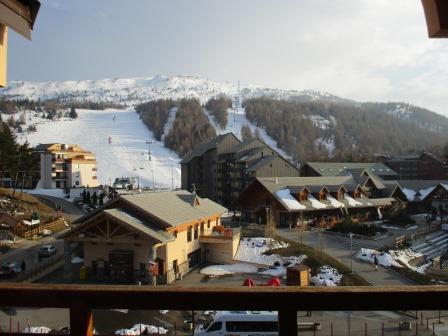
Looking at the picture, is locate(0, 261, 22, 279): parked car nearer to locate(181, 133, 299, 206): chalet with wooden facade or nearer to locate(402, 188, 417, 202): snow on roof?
locate(181, 133, 299, 206): chalet with wooden facade

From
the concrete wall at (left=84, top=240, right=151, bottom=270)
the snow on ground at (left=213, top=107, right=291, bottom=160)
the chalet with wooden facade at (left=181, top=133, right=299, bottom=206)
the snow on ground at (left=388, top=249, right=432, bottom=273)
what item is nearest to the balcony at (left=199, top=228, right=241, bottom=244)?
the concrete wall at (left=84, top=240, right=151, bottom=270)

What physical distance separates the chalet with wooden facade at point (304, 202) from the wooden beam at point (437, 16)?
3135 centimetres

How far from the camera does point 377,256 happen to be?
77.6 feet

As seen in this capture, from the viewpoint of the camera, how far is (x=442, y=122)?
170000 mm

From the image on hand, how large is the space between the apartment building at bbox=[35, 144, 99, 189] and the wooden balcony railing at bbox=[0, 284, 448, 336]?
64140mm

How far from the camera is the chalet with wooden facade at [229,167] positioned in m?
46.0

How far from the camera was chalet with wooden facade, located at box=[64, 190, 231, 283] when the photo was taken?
19.8m

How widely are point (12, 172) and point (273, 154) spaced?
26.8m

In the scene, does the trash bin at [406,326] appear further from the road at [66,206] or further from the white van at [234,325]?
the road at [66,206]

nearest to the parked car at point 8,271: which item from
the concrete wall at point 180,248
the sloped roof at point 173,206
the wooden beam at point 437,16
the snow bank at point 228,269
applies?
the sloped roof at point 173,206

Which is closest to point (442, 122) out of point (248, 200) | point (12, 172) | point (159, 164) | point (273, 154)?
point (159, 164)

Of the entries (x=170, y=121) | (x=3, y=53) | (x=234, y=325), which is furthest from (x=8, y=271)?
(x=170, y=121)

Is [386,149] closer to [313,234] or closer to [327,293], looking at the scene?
[313,234]

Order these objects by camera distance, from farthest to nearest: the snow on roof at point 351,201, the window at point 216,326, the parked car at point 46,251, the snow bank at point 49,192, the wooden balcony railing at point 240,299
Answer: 1. the snow bank at point 49,192
2. the snow on roof at point 351,201
3. the parked car at point 46,251
4. the window at point 216,326
5. the wooden balcony railing at point 240,299
